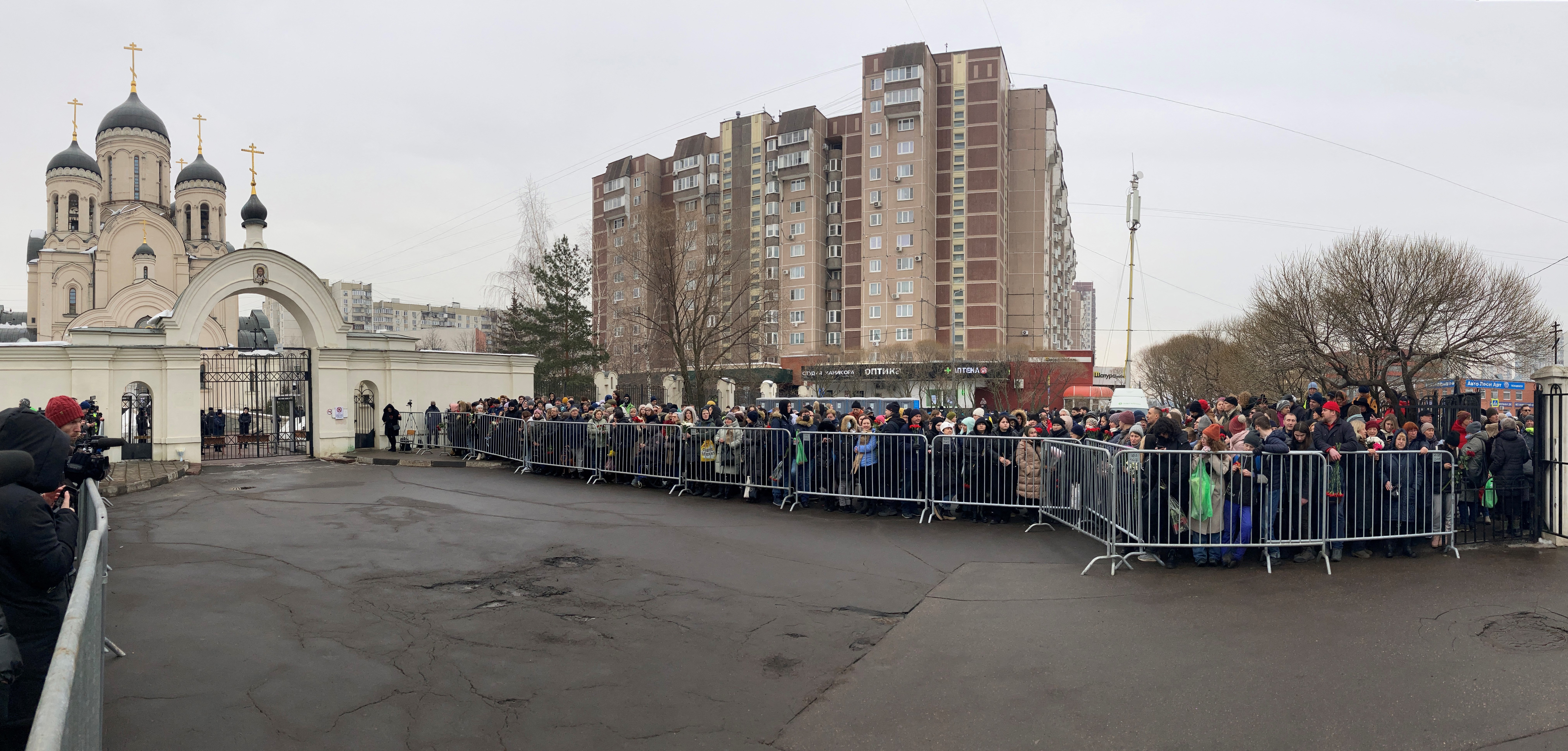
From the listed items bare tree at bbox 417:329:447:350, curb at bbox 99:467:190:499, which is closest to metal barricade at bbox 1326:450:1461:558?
curb at bbox 99:467:190:499

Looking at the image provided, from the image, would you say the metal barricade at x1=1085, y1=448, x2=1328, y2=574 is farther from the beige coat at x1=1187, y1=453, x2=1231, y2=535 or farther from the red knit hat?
the red knit hat

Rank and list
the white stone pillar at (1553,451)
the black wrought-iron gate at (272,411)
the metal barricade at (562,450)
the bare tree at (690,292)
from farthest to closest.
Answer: the bare tree at (690,292) < the black wrought-iron gate at (272,411) < the metal barricade at (562,450) < the white stone pillar at (1553,451)

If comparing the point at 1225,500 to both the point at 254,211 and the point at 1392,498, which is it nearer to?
the point at 1392,498

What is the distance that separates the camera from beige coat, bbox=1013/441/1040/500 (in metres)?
10.7

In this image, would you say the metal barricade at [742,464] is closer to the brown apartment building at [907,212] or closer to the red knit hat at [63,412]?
the red knit hat at [63,412]

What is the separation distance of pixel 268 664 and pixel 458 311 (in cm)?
17905

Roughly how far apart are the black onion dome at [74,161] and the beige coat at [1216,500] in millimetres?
75696

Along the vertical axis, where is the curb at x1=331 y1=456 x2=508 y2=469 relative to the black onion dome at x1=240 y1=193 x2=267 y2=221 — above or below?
below

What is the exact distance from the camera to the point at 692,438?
1431 cm

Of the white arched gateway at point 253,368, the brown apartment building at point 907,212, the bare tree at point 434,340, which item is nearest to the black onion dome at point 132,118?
the bare tree at point 434,340

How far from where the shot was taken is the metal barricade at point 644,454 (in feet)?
48.2

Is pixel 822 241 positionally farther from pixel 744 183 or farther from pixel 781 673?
pixel 781 673

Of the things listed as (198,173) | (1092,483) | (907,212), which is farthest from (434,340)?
(1092,483)

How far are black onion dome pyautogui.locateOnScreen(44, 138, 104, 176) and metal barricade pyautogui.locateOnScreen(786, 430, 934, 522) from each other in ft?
230
